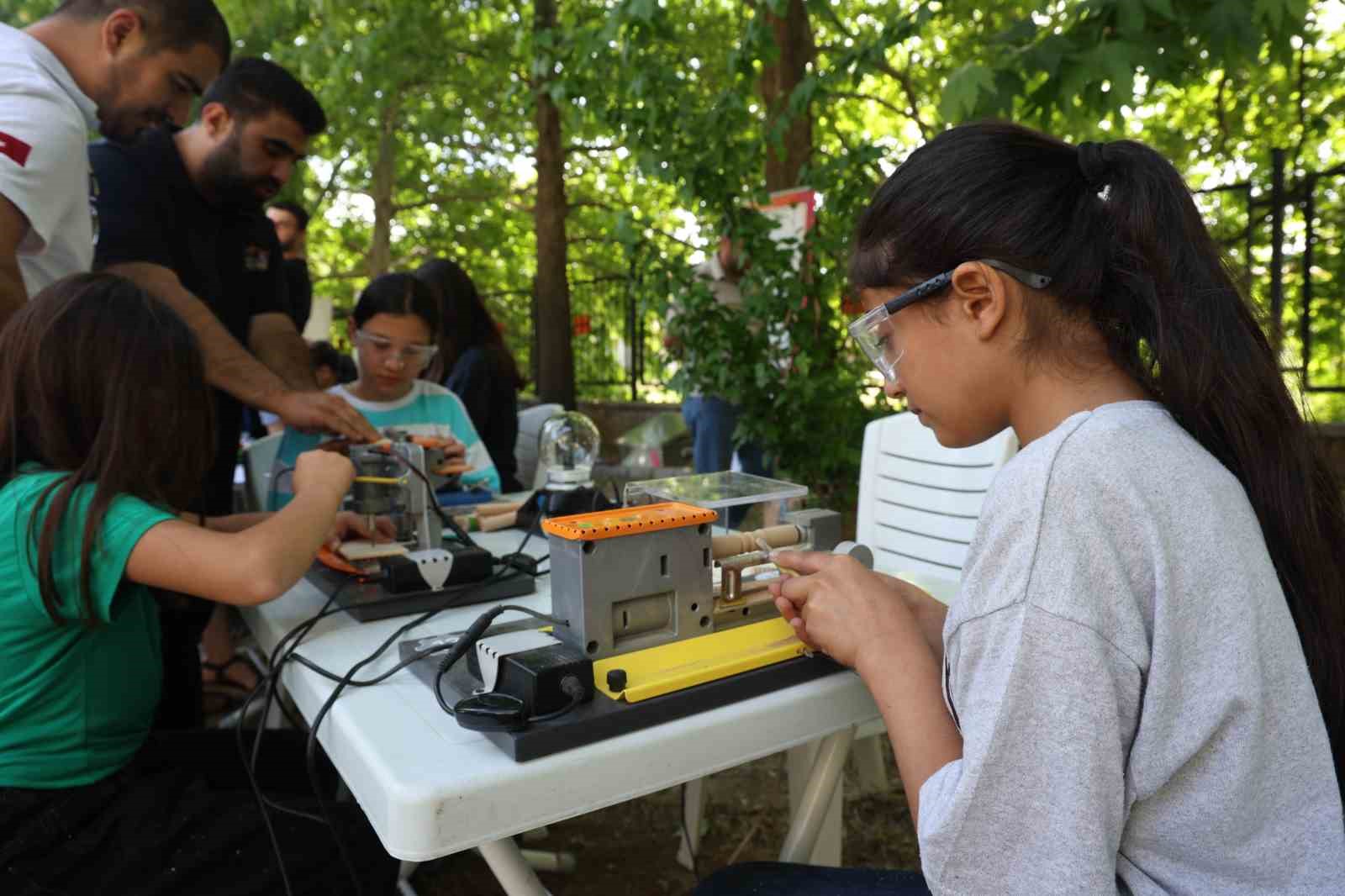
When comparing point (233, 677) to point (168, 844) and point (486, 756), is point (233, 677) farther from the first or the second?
point (486, 756)

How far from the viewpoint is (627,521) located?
3.71 ft

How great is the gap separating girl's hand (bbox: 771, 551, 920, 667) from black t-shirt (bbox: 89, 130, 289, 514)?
5.92 ft

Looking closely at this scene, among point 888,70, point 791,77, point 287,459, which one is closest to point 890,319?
point 287,459

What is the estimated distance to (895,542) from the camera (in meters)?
2.61

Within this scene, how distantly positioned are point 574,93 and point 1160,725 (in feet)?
11.8

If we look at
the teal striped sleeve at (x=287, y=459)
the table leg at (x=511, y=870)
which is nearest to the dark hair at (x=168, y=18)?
the teal striped sleeve at (x=287, y=459)

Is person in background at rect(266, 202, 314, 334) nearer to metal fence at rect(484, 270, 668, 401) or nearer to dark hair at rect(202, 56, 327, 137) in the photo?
dark hair at rect(202, 56, 327, 137)

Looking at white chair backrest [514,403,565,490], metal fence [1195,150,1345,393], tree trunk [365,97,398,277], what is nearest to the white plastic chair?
white chair backrest [514,403,565,490]

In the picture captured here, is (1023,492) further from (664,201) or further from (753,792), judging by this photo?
(664,201)

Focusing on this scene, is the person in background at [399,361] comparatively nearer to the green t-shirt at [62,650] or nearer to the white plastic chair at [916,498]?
the white plastic chair at [916,498]

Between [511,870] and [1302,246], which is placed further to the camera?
[1302,246]

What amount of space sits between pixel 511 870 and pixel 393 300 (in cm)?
224

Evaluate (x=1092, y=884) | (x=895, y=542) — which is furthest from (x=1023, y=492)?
(x=895, y=542)

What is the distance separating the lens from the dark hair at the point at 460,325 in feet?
12.6
